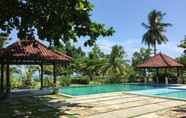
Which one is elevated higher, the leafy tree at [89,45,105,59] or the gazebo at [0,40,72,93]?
the leafy tree at [89,45,105,59]

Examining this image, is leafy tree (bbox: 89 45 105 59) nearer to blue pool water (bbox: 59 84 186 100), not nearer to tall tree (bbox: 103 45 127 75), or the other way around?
tall tree (bbox: 103 45 127 75)

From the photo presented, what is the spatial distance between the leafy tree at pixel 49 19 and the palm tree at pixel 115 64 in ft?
79.0

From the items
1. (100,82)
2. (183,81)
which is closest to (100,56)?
(100,82)

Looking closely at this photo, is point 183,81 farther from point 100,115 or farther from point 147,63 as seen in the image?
point 100,115

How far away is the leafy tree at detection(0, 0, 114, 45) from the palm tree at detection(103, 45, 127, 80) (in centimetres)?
2408

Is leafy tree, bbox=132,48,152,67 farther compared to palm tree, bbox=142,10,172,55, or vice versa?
palm tree, bbox=142,10,172,55

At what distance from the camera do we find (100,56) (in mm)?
41656

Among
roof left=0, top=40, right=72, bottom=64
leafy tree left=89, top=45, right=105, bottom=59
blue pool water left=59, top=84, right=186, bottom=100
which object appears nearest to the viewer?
roof left=0, top=40, right=72, bottom=64

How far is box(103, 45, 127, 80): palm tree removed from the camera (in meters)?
37.4

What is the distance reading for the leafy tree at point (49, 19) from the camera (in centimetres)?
1153

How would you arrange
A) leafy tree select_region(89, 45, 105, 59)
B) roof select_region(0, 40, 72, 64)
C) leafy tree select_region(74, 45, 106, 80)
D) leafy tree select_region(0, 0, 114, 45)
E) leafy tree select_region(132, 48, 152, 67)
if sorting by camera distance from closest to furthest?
leafy tree select_region(0, 0, 114, 45) → roof select_region(0, 40, 72, 64) → leafy tree select_region(74, 45, 106, 80) → leafy tree select_region(89, 45, 105, 59) → leafy tree select_region(132, 48, 152, 67)

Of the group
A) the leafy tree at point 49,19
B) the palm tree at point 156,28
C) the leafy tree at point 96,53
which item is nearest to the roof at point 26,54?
the leafy tree at point 49,19

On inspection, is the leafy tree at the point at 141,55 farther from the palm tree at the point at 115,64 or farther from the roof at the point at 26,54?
the roof at the point at 26,54

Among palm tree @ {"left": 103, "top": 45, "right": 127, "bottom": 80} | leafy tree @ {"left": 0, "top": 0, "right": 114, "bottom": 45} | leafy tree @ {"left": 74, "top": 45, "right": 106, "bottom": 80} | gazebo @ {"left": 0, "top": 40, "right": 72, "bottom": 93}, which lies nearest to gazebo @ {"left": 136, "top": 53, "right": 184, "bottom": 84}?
palm tree @ {"left": 103, "top": 45, "right": 127, "bottom": 80}
